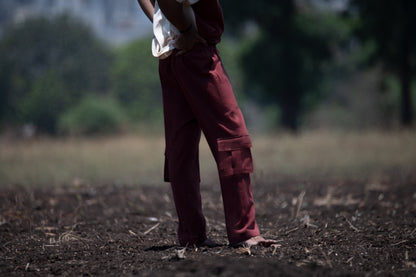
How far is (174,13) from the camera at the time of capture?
9.05 feet

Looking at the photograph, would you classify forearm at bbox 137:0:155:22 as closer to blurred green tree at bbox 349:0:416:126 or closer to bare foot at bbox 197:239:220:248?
bare foot at bbox 197:239:220:248

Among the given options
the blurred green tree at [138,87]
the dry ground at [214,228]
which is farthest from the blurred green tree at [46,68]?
the dry ground at [214,228]

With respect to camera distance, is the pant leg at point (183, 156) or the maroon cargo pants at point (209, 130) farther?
the pant leg at point (183, 156)

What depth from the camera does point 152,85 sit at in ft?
189

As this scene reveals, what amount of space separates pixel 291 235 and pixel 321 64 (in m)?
24.1

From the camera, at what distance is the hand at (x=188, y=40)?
112 inches

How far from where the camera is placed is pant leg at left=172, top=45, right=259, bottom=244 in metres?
2.86

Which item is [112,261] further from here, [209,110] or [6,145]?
[6,145]

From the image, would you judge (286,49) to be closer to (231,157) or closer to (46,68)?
(46,68)

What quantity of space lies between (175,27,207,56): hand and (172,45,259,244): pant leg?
4 centimetres

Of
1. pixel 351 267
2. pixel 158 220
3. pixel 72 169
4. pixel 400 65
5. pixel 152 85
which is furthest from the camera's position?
pixel 152 85

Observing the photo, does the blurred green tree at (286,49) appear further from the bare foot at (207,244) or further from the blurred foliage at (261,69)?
the bare foot at (207,244)

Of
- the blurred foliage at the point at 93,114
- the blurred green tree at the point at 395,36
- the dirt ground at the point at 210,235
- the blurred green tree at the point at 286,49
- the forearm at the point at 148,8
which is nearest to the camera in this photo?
the dirt ground at the point at 210,235

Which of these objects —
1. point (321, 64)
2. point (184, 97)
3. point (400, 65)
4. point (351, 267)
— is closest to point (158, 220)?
point (184, 97)
